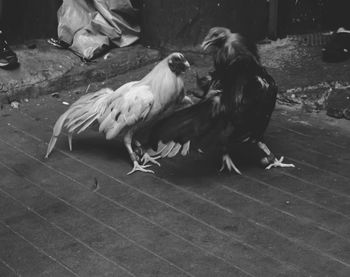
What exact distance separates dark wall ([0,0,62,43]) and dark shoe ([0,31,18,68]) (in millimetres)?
463

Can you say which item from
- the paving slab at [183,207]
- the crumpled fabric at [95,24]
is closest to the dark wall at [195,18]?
the crumpled fabric at [95,24]

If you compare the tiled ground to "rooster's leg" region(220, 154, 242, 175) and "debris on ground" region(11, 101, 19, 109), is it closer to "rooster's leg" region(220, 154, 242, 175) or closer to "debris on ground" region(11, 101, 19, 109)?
"rooster's leg" region(220, 154, 242, 175)

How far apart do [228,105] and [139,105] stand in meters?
0.58

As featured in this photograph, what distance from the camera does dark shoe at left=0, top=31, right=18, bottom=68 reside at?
19.6 feet

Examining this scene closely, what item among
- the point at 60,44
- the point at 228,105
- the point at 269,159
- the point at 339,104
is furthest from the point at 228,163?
the point at 60,44

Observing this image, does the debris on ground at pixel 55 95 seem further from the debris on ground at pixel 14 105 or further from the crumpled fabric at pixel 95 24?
the crumpled fabric at pixel 95 24

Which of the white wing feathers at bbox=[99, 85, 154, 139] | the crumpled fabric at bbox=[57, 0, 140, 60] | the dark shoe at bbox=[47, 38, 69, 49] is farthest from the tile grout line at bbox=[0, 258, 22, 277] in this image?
the dark shoe at bbox=[47, 38, 69, 49]

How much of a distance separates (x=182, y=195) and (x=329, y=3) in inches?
135

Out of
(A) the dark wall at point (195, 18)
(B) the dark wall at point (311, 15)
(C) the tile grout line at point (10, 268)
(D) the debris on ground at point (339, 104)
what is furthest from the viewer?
(B) the dark wall at point (311, 15)

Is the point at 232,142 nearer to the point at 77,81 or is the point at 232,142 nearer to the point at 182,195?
the point at 182,195

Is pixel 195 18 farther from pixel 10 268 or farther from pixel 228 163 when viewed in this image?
pixel 10 268

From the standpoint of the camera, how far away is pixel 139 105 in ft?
14.4

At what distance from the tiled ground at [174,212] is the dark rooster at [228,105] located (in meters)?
0.27

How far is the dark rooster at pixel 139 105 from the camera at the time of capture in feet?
14.4
